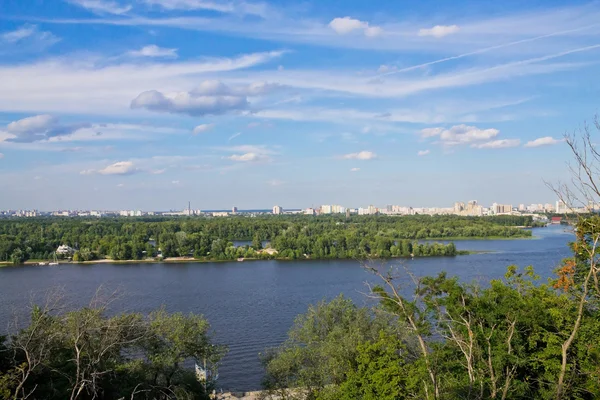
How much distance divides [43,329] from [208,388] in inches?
102

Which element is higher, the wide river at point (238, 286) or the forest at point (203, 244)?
the forest at point (203, 244)

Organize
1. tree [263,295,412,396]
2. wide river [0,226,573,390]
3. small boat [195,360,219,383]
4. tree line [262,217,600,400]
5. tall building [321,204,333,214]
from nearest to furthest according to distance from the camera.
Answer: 1. tree line [262,217,600,400]
2. tree [263,295,412,396]
3. small boat [195,360,219,383]
4. wide river [0,226,573,390]
5. tall building [321,204,333,214]

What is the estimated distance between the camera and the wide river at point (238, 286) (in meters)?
11.9

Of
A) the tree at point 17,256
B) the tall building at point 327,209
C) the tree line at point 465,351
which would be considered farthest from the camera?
the tall building at point 327,209

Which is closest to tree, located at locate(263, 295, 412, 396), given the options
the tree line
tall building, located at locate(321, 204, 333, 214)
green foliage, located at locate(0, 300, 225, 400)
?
the tree line

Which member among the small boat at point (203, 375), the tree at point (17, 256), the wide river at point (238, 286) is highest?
the tree at point (17, 256)

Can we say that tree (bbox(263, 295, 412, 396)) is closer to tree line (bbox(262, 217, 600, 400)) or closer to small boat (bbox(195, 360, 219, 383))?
tree line (bbox(262, 217, 600, 400))

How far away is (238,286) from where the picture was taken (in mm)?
19531

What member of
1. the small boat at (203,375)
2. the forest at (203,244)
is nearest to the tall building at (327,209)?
the forest at (203,244)

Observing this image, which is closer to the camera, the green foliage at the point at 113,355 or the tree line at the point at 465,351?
the tree line at the point at 465,351

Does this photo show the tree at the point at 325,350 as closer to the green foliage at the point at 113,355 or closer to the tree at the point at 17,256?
the green foliage at the point at 113,355

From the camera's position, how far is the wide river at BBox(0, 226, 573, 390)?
1188 cm

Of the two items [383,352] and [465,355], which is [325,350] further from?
[465,355]

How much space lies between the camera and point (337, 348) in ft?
20.3
